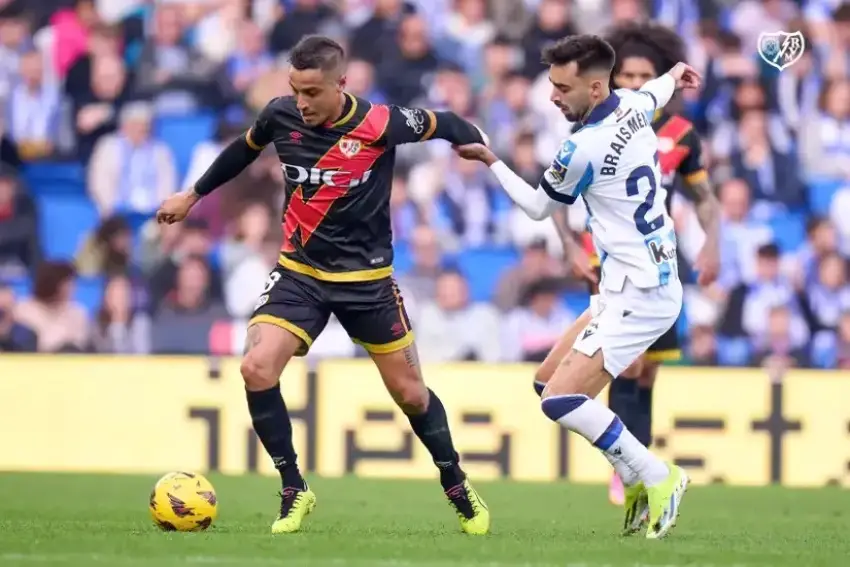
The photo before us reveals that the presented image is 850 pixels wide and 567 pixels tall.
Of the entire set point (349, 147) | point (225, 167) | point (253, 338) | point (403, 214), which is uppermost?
point (349, 147)

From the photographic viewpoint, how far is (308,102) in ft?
26.5

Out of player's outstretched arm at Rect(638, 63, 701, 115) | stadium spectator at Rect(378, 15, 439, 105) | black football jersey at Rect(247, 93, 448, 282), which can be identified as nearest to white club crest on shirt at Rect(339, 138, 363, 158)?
black football jersey at Rect(247, 93, 448, 282)

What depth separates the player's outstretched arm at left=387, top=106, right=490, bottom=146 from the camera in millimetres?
8352

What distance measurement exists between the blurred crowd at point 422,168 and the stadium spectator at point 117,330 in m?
0.02

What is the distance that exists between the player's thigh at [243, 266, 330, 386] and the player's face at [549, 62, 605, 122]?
1628 millimetres

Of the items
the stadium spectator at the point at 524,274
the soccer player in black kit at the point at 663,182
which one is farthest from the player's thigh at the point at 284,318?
the stadium spectator at the point at 524,274

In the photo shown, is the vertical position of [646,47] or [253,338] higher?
[646,47]

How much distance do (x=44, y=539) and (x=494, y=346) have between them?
7.84m

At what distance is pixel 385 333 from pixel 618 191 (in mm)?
1484

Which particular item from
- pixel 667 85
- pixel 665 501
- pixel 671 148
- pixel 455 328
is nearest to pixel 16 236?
pixel 455 328

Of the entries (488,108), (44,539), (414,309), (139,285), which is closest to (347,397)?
(414,309)

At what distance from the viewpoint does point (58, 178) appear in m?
16.5

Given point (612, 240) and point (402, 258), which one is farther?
point (402, 258)

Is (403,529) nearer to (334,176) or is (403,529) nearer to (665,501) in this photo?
(665,501)
